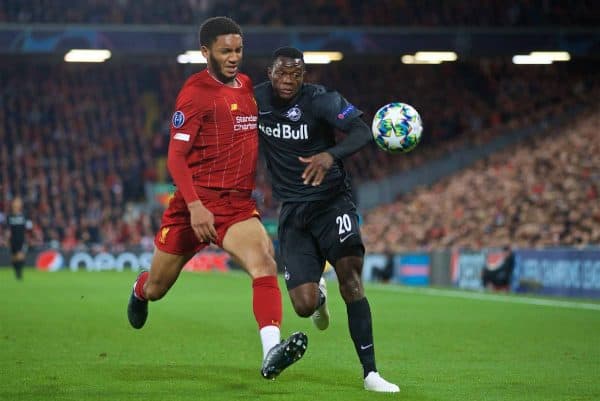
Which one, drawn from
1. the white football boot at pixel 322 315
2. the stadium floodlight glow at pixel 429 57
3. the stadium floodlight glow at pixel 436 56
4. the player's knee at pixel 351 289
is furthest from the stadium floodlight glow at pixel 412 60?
the player's knee at pixel 351 289

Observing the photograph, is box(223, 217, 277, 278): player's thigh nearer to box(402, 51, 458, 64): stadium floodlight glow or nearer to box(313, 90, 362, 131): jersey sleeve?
box(313, 90, 362, 131): jersey sleeve

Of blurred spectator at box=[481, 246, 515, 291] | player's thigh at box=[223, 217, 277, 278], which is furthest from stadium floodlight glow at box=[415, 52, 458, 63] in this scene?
player's thigh at box=[223, 217, 277, 278]

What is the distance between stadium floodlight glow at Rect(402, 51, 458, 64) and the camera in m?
37.2

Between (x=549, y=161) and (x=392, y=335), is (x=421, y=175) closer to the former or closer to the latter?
(x=549, y=161)

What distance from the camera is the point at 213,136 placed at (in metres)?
7.51

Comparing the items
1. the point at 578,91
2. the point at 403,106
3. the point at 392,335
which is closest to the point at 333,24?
the point at 578,91

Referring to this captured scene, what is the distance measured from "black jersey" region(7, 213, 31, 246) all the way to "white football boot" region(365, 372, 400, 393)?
19.6m

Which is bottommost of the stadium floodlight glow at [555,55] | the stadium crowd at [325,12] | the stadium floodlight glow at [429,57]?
the stadium floodlight glow at [555,55]

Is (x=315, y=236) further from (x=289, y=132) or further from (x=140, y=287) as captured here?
(x=140, y=287)

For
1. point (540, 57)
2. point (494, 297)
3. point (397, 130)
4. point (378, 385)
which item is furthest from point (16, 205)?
point (540, 57)

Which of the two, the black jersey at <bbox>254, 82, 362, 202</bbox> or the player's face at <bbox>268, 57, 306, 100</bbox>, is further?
the black jersey at <bbox>254, 82, 362, 202</bbox>

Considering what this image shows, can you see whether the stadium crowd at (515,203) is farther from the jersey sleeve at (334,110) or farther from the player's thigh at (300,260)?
the jersey sleeve at (334,110)

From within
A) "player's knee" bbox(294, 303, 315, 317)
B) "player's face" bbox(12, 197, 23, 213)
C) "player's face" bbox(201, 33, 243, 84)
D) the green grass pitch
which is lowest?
the green grass pitch

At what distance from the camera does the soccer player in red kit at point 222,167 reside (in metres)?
7.24
